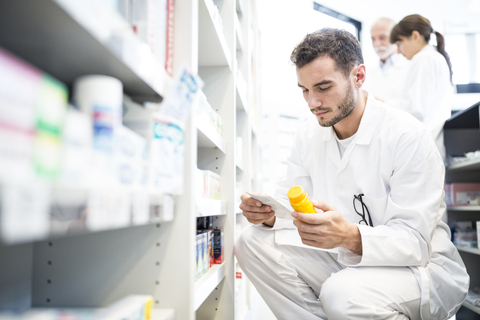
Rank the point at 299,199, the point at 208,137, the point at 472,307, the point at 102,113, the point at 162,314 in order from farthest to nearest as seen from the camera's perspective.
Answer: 1. the point at 472,307
2. the point at 208,137
3. the point at 299,199
4. the point at 162,314
5. the point at 102,113

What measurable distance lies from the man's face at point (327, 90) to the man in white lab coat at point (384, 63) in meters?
1.65

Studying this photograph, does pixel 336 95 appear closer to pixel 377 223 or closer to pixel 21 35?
pixel 377 223

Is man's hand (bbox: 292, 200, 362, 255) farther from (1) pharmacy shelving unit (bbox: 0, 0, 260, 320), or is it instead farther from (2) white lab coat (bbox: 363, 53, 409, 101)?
(2) white lab coat (bbox: 363, 53, 409, 101)

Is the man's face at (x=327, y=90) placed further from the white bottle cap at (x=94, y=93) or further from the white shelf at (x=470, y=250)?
the white shelf at (x=470, y=250)

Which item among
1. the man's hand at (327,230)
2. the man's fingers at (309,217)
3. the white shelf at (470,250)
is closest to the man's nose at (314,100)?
the man's hand at (327,230)

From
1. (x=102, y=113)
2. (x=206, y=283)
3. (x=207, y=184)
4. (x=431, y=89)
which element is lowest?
(x=206, y=283)

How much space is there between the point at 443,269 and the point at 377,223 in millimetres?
293

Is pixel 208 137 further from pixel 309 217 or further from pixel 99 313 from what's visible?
pixel 99 313

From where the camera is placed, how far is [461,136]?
265 centimetres

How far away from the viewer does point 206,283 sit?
1.17 m

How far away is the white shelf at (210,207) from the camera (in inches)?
45.7

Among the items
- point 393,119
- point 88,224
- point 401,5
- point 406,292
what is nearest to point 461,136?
point 393,119

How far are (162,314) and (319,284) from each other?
98cm

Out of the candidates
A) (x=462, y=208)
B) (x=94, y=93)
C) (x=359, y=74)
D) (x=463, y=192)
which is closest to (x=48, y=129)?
(x=94, y=93)
